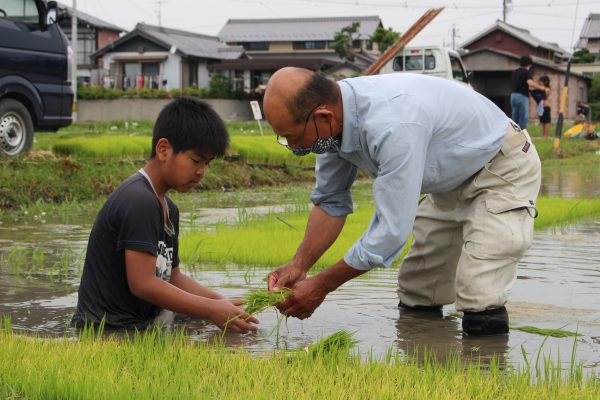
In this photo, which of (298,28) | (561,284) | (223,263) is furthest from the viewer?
(298,28)

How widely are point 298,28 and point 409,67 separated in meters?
37.8

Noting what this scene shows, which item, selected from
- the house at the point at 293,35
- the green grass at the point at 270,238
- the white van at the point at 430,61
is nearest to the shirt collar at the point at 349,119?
the green grass at the point at 270,238

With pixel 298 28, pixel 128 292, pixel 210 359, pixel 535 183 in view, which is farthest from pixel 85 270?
pixel 298 28

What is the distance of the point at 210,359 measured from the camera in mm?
3131

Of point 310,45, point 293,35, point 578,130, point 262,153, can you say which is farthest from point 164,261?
point 293,35

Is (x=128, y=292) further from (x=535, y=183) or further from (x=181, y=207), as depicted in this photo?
(x=181, y=207)

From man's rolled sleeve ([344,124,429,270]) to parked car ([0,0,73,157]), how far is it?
7.58 metres

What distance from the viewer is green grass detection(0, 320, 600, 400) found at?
8.82 feet

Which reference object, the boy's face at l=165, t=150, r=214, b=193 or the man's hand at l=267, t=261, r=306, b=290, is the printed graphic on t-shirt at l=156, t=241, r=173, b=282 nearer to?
the boy's face at l=165, t=150, r=214, b=193

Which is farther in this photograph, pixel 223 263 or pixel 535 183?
pixel 223 263

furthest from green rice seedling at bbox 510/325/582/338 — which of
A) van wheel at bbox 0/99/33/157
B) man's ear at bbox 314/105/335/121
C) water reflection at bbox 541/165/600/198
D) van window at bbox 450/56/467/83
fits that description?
van window at bbox 450/56/467/83

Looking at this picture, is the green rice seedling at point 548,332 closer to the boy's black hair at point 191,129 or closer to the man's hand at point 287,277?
the man's hand at point 287,277

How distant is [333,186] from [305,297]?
0.64 metres

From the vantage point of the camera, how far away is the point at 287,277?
3.96 m
